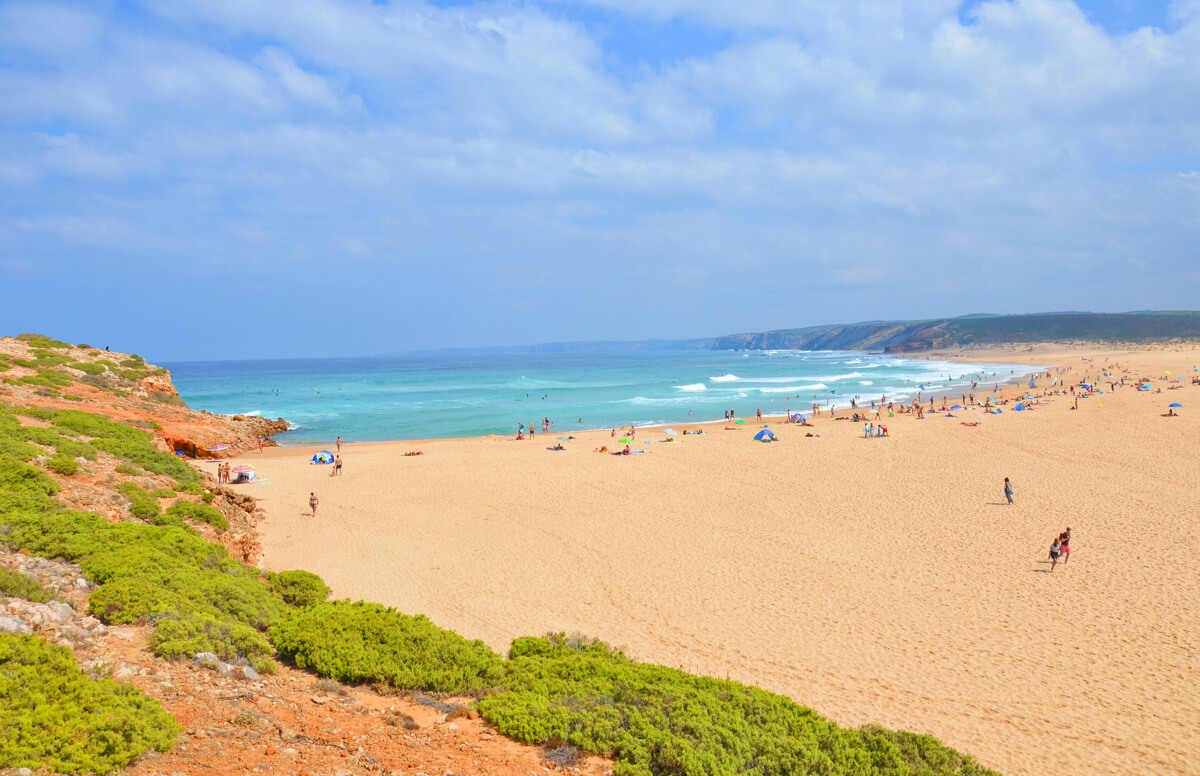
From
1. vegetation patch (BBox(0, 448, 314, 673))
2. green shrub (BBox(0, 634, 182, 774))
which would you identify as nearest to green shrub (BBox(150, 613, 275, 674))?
vegetation patch (BBox(0, 448, 314, 673))

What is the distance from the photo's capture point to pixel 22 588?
22.4ft

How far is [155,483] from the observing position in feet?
45.5

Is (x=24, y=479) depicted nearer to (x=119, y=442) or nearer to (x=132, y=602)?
(x=119, y=442)

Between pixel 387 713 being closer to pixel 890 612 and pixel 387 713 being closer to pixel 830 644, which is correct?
pixel 830 644

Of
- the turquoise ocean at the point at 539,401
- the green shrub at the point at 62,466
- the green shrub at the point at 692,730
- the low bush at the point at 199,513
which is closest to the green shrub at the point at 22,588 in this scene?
the green shrub at the point at 692,730

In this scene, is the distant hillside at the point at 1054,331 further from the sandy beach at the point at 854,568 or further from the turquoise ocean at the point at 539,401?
the sandy beach at the point at 854,568

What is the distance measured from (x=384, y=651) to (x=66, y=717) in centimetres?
298

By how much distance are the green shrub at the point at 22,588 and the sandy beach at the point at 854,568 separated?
5.81 meters

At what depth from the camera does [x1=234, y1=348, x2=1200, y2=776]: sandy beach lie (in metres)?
8.72

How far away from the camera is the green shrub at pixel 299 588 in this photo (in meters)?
9.91

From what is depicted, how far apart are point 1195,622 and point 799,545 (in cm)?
705

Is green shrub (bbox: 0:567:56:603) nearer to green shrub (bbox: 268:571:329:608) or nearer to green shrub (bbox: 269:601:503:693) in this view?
green shrub (bbox: 269:601:503:693)

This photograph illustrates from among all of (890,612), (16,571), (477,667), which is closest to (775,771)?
(477,667)

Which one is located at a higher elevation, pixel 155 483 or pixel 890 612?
pixel 155 483
